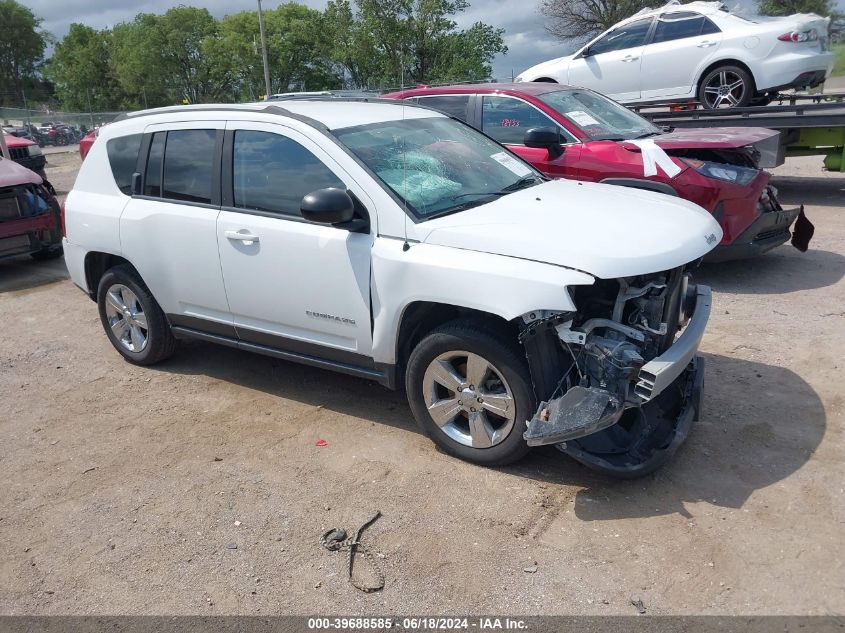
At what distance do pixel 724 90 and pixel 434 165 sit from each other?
7.84 m

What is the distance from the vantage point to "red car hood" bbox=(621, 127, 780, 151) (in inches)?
272

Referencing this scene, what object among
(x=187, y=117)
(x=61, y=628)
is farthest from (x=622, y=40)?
(x=61, y=628)

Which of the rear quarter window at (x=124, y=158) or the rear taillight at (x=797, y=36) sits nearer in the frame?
the rear quarter window at (x=124, y=158)

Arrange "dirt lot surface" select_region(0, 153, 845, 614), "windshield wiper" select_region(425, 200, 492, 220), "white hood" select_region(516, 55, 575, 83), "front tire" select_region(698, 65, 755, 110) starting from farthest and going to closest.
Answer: "white hood" select_region(516, 55, 575, 83) < "front tire" select_region(698, 65, 755, 110) < "windshield wiper" select_region(425, 200, 492, 220) < "dirt lot surface" select_region(0, 153, 845, 614)

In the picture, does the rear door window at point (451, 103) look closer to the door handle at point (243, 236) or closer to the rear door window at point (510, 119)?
the rear door window at point (510, 119)

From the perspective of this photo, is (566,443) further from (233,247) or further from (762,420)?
(233,247)

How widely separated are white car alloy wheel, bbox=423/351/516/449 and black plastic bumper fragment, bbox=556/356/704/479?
0.38 meters

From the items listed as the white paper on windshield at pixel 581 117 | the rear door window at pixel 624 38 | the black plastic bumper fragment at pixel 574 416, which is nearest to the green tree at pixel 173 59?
the rear door window at pixel 624 38

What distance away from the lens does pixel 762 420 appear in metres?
4.19

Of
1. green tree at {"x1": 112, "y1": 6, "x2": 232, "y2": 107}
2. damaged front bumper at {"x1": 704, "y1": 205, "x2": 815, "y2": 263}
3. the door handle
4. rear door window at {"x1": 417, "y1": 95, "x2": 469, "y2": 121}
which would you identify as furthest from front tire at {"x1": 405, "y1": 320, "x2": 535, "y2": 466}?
green tree at {"x1": 112, "y1": 6, "x2": 232, "y2": 107}

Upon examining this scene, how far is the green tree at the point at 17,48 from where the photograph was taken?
251 feet

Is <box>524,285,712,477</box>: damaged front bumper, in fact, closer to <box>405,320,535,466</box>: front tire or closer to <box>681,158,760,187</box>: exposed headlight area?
<box>405,320,535,466</box>: front tire

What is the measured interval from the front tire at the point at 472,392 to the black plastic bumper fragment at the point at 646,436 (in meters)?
0.32

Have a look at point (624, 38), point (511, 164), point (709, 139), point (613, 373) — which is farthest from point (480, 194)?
point (624, 38)
